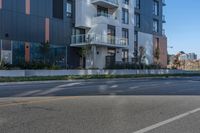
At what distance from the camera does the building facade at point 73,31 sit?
122 ft

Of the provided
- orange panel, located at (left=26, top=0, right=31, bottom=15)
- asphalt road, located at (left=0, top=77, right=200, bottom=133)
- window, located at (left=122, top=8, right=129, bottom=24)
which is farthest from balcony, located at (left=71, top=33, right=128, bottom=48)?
asphalt road, located at (left=0, top=77, right=200, bottom=133)

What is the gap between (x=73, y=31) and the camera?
44625mm

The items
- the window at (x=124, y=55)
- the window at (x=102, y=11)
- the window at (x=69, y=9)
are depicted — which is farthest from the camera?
the window at (x=124, y=55)

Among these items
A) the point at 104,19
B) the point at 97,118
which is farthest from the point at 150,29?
the point at 97,118

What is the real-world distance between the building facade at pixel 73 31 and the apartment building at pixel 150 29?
0.25 meters

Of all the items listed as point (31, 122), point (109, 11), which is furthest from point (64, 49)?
point (31, 122)

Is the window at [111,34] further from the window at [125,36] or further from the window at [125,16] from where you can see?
the window at [125,16]

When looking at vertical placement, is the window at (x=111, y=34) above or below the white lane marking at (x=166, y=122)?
above

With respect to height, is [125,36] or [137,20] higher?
[137,20]

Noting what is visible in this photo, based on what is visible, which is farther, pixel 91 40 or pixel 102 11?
pixel 102 11

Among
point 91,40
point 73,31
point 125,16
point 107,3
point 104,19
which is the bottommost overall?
point 91,40

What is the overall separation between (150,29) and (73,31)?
65.8 ft

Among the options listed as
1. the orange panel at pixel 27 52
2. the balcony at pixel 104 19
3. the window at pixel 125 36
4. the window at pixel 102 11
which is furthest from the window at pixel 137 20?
the orange panel at pixel 27 52

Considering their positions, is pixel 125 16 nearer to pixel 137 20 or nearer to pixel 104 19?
pixel 137 20
